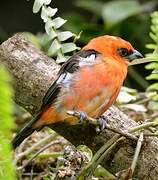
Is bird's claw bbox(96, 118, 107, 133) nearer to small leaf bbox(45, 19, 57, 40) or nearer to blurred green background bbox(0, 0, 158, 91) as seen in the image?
small leaf bbox(45, 19, 57, 40)

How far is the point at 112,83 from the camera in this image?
6.89 ft

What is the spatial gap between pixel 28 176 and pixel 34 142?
7.7 inches

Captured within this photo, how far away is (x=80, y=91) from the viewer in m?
2.11

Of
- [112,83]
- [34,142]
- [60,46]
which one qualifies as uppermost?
[60,46]

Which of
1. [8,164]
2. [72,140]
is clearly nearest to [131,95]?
[72,140]

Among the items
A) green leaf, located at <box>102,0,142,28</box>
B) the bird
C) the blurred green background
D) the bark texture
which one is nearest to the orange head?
the bird

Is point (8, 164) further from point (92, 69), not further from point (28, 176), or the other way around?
point (28, 176)

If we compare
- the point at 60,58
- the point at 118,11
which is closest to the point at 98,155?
the point at 60,58

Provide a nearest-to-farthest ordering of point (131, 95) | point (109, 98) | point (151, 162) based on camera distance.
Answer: point (151, 162) → point (109, 98) → point (131, 95)

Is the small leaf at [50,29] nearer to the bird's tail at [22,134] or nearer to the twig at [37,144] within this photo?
the bird's tail at [22,134]

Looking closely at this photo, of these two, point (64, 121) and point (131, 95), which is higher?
point (64, 121)

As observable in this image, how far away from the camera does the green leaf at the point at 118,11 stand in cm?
458

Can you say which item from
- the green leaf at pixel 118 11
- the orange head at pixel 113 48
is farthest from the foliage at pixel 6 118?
the green leaf at pixel 118 11

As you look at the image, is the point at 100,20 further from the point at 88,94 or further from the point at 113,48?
the point at 88,94
